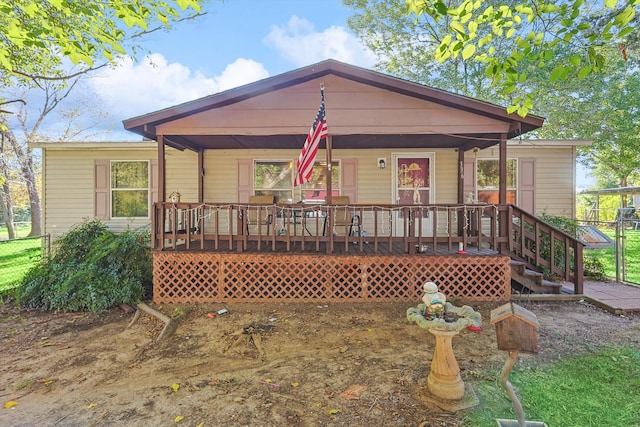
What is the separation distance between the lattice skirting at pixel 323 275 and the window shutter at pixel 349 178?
2.91m

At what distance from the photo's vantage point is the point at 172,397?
2781 millimetres

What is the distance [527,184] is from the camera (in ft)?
25.1

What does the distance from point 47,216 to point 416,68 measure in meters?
15.3

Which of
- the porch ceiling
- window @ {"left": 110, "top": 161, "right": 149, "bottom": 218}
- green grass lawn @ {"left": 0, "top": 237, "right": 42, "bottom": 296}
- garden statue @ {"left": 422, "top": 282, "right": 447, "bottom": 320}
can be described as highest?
the porch ceiling

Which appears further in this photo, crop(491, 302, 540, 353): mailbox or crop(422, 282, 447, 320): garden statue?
crop(422, 282, 447, 320): garden statue

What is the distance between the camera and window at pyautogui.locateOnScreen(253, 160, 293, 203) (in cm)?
794

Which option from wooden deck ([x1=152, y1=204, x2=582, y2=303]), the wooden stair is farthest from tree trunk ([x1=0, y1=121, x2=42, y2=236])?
the wooden stair

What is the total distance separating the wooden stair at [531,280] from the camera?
205 inches

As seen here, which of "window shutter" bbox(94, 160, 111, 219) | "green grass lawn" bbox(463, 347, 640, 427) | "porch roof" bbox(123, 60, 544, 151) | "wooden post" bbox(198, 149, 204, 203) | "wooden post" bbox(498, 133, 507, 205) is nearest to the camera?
"green grass lawn" bbox(463, 347, 640, 427)

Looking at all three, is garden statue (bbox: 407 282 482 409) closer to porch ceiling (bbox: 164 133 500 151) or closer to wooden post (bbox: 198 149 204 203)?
porch ceiling (bbox: 164 133 500 151)

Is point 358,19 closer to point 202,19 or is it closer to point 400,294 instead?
point 202,19

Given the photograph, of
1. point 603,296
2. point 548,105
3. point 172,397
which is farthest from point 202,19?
point 548,105

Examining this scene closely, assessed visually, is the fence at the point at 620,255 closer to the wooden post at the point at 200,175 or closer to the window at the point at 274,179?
the window at the point at 274,179

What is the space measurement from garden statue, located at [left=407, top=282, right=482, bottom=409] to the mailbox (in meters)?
0.46
